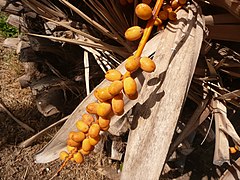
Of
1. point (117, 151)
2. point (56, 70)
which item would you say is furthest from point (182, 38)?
point (117, 151)

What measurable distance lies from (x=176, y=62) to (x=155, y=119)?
134 mm

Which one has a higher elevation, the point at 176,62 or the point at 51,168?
the point at 176,62

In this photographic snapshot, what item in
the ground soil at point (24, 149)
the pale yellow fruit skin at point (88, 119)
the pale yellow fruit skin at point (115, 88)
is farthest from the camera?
the ground soil at point (24, 149)

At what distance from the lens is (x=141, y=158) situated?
0.82 meters

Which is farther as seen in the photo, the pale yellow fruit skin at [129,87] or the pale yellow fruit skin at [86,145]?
the pale yellow fruit skin at [86,145]

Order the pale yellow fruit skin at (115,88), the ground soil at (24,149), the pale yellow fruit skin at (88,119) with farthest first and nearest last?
the ground soil at (24,149) < the pale yellow fruit skin at (88,119) < the pale yellow fruit skin at (115,88)

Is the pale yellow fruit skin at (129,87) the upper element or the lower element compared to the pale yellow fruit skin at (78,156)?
upper

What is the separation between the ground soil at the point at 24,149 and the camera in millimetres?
1834

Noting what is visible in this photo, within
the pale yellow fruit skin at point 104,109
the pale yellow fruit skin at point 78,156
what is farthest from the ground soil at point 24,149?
the pale yellow fruit skin at point 104,109

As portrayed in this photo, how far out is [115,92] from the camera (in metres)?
0.70

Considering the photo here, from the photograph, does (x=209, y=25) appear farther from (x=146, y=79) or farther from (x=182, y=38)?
(x=146, y=79)

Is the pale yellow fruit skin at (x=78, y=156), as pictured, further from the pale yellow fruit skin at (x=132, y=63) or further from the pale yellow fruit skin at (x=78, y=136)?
the pale yellow fruit skin at (x=132, y=63)

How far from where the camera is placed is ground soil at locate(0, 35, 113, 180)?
1834 millimetres

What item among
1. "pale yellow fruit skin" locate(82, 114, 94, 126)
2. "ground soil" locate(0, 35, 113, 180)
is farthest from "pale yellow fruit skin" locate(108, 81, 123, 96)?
"ground soil" locate(0, 35, 113, 180)
